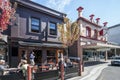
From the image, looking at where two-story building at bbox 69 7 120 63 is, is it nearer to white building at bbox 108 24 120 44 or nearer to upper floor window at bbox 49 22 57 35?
upper floor window at bbox 49 22 57 35

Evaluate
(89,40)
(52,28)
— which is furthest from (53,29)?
(89,40)

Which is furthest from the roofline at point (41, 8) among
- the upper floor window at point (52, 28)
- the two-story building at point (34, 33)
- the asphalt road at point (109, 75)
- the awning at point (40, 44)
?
the asphalt road at point (109, 75)

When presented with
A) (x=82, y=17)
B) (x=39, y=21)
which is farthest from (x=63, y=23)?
(x=82, y=17)

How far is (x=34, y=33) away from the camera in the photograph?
22.5 m

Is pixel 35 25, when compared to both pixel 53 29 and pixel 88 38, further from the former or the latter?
pixel 88 38

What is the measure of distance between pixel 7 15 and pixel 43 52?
1505 cm

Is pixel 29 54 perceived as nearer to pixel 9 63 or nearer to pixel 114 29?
pixel 9 63

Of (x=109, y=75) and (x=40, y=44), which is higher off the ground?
(x=40, y=44)

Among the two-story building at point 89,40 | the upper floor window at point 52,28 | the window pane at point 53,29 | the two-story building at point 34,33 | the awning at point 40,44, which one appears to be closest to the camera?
the two-story building at point 34,33

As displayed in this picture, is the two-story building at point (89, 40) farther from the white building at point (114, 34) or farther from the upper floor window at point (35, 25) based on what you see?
the white building at point (114, 34)

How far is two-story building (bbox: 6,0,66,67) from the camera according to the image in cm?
1979

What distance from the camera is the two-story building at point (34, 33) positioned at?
19.8 meters

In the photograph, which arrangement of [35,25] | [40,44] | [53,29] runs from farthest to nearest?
[53,29] → [35,25] → [40,44]

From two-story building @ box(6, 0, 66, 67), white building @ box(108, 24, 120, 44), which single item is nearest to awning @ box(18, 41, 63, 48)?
two-story building @ box(6, 0, 66, 67)
